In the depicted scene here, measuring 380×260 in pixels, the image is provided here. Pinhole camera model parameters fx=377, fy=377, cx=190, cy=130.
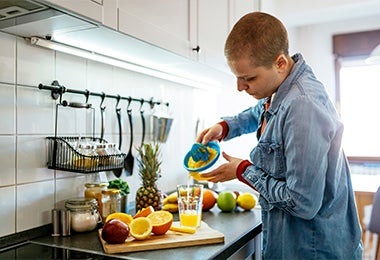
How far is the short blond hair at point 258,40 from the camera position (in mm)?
1045

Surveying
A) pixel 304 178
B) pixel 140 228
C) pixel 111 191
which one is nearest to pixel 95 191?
pixel 111 191

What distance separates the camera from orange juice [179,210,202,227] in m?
1.28

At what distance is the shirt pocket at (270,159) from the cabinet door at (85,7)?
58 centimetres

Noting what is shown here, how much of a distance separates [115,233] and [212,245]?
11.3 inches

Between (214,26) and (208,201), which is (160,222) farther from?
(214,26)

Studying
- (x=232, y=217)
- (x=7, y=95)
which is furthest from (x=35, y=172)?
(x=232, y=217)

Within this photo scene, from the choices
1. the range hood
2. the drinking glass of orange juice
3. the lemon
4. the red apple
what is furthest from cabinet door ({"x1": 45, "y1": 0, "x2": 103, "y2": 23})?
the lemon

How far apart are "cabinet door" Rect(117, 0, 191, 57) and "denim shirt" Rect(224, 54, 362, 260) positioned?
0.41m

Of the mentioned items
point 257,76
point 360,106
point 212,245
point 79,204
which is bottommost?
point 212,245

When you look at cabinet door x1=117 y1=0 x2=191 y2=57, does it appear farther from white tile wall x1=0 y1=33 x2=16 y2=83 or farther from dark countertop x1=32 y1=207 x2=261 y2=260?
dark countertop x1=32 y1=207 x2=261 y2=260

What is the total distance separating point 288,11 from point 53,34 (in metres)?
2.07

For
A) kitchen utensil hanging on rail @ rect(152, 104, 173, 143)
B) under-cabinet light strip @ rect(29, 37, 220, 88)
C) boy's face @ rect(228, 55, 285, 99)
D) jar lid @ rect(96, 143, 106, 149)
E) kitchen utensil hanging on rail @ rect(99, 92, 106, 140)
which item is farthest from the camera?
kitchen utensil hanging on rail @ rect(152, 104, 173, 143)

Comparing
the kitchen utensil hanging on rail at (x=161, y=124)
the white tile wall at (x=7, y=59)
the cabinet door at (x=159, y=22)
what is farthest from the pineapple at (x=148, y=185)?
the white tile wall at (x=7, y=59)

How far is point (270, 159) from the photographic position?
43.3 inches
